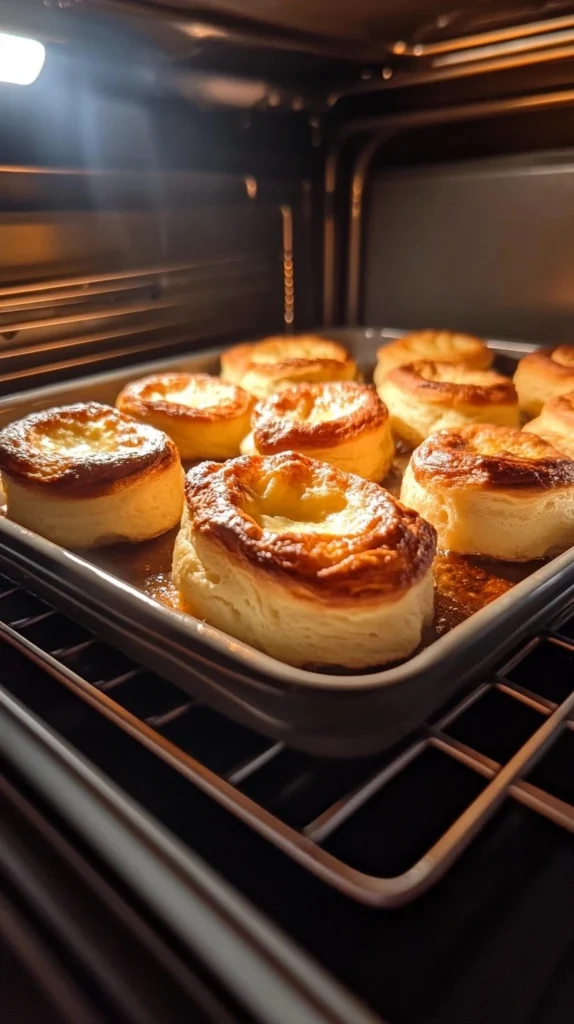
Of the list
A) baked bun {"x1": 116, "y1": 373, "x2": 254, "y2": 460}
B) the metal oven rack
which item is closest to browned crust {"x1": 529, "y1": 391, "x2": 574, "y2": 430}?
the metal oven rack

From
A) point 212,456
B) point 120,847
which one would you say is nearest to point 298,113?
point 212,456

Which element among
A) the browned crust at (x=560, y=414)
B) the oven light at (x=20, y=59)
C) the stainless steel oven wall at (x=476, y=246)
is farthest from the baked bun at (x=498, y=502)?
the oven light at (x=20, y=59)

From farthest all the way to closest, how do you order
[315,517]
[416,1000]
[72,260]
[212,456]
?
[72,260], [212,456], [315,517], [416,1000]

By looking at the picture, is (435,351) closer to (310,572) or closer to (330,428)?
(330,428)

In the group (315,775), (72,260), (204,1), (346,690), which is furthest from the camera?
(72,260)

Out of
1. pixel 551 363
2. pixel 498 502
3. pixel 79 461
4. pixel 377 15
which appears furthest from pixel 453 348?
pixel 79 461

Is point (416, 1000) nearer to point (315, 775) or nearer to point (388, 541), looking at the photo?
point (315, 775)

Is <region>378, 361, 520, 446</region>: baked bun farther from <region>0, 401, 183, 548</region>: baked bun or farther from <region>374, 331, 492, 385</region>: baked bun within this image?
<region>0, 401, 183, 548</region>: baked bun
